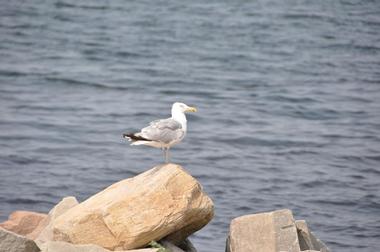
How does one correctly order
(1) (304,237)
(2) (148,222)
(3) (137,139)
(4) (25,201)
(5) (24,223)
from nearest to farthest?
(2) (148,222) < (3) (137,139) < (1) (304,237) < (5) (24,223) < (4) (25,201)

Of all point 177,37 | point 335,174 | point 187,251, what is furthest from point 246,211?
point 177,37

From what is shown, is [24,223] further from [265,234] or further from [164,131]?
[265,234]

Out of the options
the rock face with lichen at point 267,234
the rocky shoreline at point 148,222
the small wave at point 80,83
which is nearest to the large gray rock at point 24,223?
the rocky shoreline at point 148,222

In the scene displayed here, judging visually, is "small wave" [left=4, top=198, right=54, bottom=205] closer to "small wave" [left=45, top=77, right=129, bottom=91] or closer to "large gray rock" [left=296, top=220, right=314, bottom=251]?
"large gray rock" [left=296, top=220, right=314, bottom=251]

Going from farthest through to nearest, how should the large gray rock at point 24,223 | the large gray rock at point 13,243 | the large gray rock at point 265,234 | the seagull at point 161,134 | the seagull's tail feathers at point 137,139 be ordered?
the large gray rock at point 24,223
the large gray rock at point 265,234
the seagull at point 161,134
the seagull's tail feathers at point 137,139
the large gray rock at point 13,243

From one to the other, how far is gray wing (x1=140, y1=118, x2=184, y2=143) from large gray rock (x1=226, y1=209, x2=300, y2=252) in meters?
1.49

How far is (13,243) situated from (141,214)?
1588 millimetres

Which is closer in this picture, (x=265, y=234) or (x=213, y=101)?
(x=265, y=234)

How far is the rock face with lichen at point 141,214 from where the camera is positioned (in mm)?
12023

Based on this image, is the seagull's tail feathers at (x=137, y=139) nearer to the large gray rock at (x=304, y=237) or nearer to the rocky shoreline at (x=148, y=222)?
the rocky shoreline at (x=148, y=222)

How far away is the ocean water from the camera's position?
68.5ft

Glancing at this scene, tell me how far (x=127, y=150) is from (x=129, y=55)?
12962 mm

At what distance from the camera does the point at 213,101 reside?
3044cm

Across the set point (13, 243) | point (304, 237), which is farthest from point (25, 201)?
point (13, 243)
